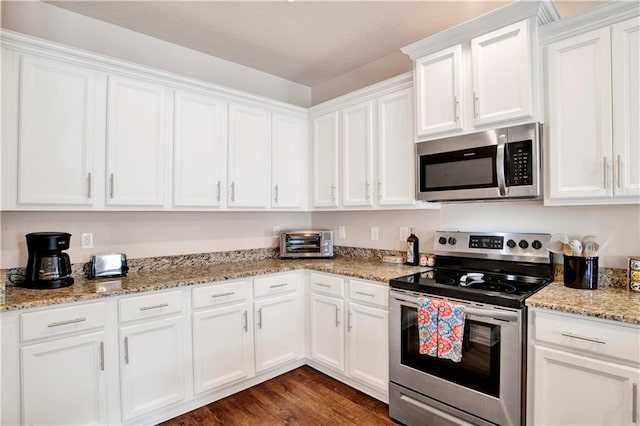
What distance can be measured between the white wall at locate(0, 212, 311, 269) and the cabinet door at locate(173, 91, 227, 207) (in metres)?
0.33

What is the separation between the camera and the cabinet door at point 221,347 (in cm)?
238

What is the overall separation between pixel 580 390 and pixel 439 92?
5.93 ft

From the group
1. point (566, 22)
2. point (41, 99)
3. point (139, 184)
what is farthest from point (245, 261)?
point (566, 22)

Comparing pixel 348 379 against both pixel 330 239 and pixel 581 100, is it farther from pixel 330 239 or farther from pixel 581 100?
pixel 581 100

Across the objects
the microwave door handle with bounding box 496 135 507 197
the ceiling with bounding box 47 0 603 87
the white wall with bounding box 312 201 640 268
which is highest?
the ceiling with bounding box 47 0 603 87

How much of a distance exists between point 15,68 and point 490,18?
2.72 metres

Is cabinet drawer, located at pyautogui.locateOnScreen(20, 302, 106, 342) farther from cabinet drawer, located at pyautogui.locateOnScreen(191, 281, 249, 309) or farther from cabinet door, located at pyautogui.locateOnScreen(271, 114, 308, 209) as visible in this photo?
cabinet door, located at pyautogui.locateOnScreen(271, 114, 308, 209)

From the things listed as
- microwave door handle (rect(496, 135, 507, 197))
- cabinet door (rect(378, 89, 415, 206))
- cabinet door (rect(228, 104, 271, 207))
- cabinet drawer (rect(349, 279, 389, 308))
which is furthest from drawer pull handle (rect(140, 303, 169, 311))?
microwave door handle (rect(496, 135, 507, 197))

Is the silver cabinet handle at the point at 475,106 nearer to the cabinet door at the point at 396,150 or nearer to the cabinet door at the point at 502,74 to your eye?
the cabinet door at the point at 502,74

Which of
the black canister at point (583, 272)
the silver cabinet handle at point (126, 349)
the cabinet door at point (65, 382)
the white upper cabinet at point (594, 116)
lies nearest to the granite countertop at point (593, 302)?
the black canister at point (583, 272)

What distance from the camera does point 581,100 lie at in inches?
73.8

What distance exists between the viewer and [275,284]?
2781mm

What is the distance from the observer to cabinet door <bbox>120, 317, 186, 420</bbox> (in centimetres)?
209

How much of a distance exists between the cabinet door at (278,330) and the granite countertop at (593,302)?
5.70 ft
